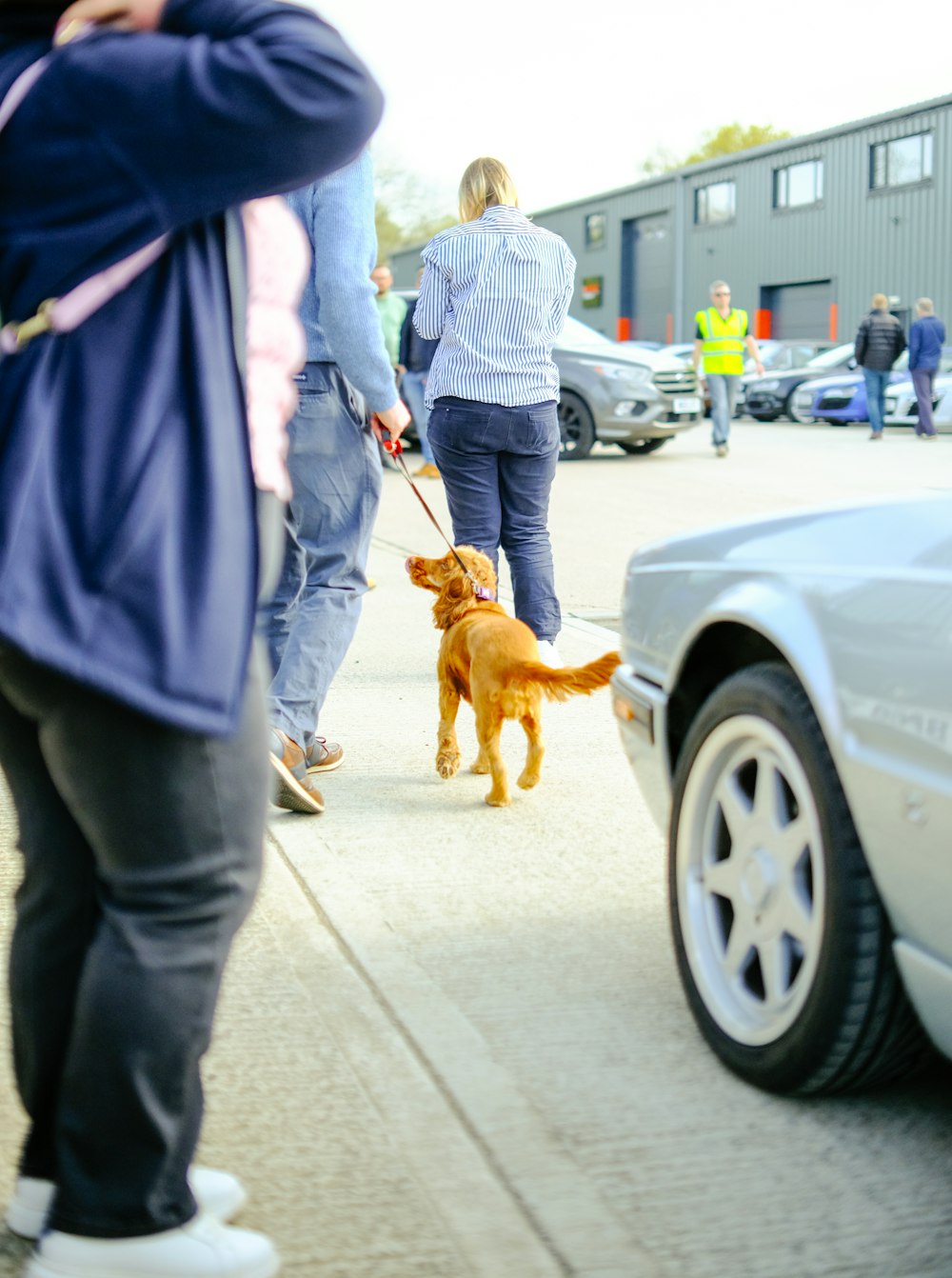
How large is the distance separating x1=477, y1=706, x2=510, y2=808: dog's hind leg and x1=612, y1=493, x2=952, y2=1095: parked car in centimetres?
139

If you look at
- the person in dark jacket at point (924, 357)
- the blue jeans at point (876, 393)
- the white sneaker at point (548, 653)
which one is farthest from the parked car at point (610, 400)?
the white sneaker at point (548, 653)

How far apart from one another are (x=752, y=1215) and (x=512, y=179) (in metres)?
4.55

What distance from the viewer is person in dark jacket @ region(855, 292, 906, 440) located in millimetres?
22641

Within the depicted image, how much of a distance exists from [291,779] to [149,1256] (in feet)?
8.10

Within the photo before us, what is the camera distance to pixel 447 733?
5090 millimetres

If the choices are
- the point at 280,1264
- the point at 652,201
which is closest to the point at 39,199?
the point at 280,1264

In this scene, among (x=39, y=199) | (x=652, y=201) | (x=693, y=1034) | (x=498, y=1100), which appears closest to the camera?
(x=39, y=199)

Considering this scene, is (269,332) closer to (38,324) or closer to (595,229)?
(38,324)

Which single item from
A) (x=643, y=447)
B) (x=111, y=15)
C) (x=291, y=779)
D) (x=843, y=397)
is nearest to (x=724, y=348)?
(x=643, y=447)

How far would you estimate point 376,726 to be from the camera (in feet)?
19.2

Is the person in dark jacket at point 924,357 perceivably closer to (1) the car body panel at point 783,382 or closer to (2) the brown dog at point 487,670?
(1) the car body panel at point 783,382

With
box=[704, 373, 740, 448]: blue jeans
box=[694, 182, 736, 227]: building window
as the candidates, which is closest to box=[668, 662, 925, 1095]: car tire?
box=[704, 373, 740, 448]: blue jeans

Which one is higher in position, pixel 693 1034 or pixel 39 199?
pixel 39 199

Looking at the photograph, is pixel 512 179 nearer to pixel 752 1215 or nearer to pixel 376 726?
pixel 376 726
